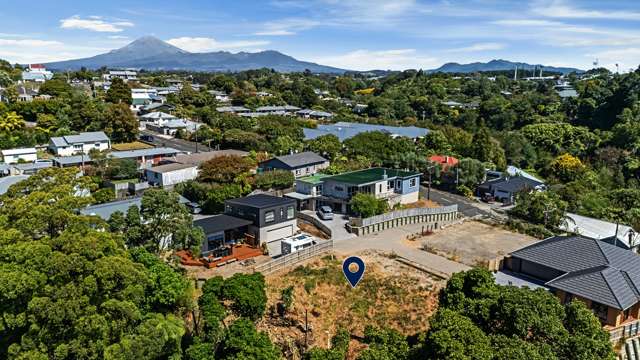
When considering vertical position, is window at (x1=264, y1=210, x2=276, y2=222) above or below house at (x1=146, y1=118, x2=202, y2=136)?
below

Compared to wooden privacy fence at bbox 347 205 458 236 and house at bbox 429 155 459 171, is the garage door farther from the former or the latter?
house at bbox 429 155 459 171

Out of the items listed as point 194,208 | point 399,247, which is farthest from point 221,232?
point 399,247

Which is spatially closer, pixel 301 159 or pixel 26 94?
pixel 301 159

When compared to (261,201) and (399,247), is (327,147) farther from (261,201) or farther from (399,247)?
(399,247)

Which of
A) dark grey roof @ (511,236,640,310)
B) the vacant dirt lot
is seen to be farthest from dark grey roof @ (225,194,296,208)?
dark grey roof @ (511,236,640,310)

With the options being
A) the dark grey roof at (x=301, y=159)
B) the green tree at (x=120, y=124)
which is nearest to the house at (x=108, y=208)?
the dark grey roof at (x=301, y=159)
